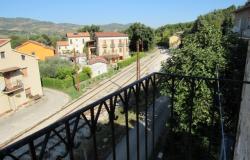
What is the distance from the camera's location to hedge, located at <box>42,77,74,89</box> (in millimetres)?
25859

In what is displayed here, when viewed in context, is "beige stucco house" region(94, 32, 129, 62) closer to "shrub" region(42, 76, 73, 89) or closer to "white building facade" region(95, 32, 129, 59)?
"white building facade" region(95, 32, 129, 59)

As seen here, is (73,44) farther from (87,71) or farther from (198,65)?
(198,65)

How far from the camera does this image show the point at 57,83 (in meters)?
26.2

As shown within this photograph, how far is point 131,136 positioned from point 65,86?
15.2 meters

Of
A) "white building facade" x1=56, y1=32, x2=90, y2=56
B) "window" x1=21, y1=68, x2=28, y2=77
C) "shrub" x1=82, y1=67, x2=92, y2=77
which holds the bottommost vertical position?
"shrub" x1=82, y1=67, x2=92, y2=77

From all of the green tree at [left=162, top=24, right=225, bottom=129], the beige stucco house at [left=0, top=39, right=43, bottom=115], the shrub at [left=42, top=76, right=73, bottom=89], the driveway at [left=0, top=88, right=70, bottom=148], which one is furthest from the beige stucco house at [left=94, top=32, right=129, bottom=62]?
the green tree at [left=162, top=24, right=225, bottom=129]

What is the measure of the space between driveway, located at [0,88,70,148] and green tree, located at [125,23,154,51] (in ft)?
103

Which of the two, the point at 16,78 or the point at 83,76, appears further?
the point at 83,76

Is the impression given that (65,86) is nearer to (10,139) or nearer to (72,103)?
(72,103)

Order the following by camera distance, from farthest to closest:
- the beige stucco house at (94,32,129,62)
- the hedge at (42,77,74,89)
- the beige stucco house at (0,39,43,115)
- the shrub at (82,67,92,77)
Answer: the beige stucco house at (94,32,129,62) < the shrub at (82,67,92,77) < the hedge at (42,77,74,89) < the beige stucco house at (0,39,43,115)

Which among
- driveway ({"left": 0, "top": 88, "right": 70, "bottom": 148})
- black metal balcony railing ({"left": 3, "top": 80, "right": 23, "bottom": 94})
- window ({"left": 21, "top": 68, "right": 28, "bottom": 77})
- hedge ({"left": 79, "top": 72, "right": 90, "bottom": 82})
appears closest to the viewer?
driveway ({"left": 0, "top": 88, "right": 70, "bottom": 148})

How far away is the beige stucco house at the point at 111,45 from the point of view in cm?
4625

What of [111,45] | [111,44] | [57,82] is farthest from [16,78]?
[111,44]

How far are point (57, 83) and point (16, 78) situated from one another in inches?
239
